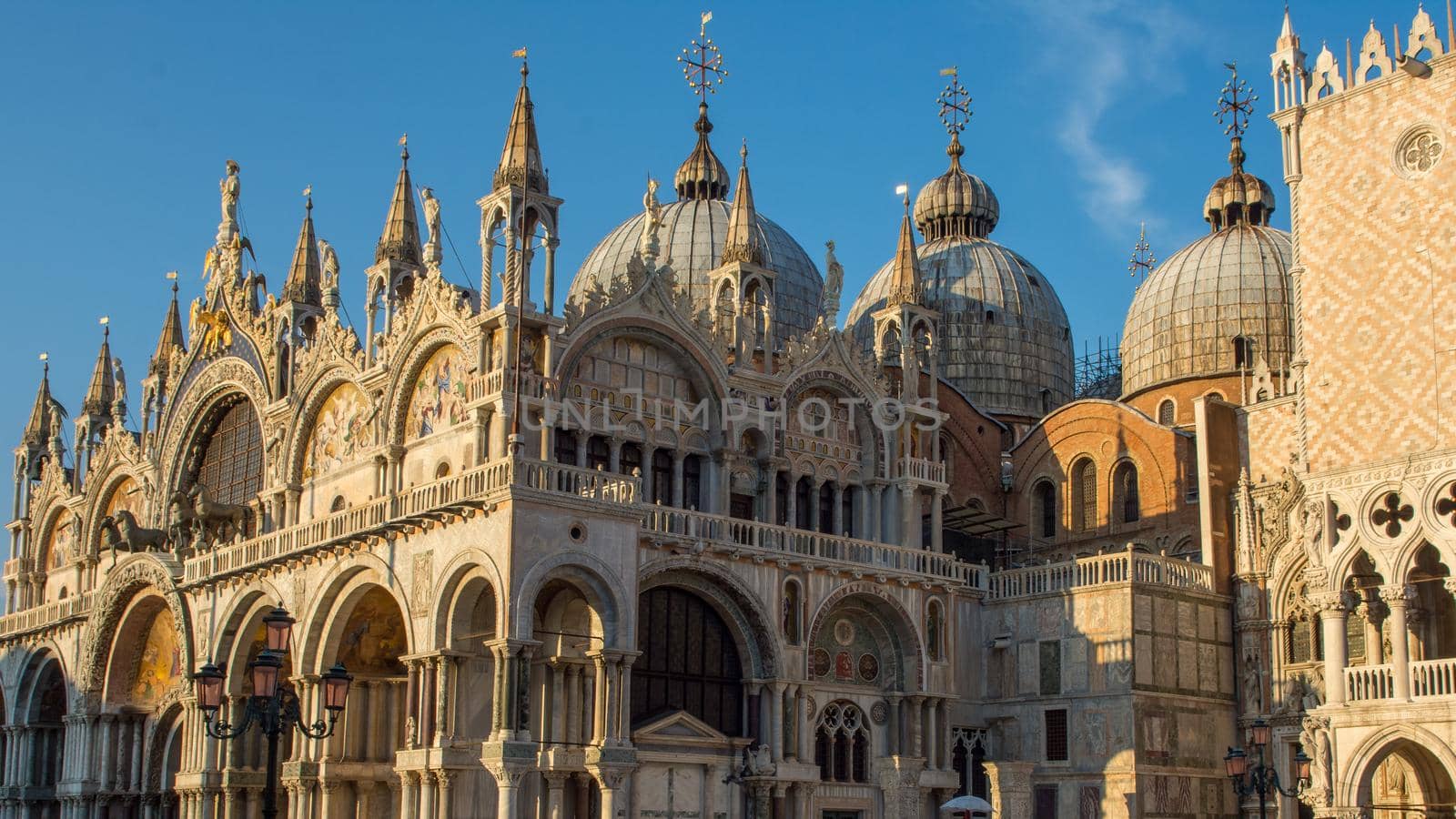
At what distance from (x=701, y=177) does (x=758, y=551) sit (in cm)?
2000

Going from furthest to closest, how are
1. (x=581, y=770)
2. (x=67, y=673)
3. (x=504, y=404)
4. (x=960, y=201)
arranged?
(x=960, y=201) → (x=67, y=673) → (x=504, y=404) → (x=581, y=770)

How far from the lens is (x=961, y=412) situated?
147 feet

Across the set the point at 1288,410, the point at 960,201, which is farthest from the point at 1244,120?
the point at 1288,410

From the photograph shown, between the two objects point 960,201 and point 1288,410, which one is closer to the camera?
point 1288,410

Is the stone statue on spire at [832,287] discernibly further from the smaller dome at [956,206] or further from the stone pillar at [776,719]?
the smaller dome at [956,206]

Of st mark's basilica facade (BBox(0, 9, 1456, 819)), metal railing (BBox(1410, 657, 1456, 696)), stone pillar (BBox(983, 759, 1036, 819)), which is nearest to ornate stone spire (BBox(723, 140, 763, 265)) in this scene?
st mark's basilica facade (BBox(0, 9, 1456, 819))

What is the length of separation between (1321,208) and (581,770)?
52.0ft

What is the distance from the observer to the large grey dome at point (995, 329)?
52.0 m

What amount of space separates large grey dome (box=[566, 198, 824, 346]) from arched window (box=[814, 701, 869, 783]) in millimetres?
14574

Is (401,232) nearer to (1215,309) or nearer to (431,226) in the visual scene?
(431,226)

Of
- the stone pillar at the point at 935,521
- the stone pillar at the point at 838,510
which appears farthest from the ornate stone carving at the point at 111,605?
the stone pillar at the point at 935,521

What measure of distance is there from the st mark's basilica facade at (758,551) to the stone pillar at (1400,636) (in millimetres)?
45

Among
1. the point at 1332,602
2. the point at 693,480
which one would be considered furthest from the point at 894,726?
the point at 1332,602

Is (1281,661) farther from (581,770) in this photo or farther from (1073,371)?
(1073,371)
